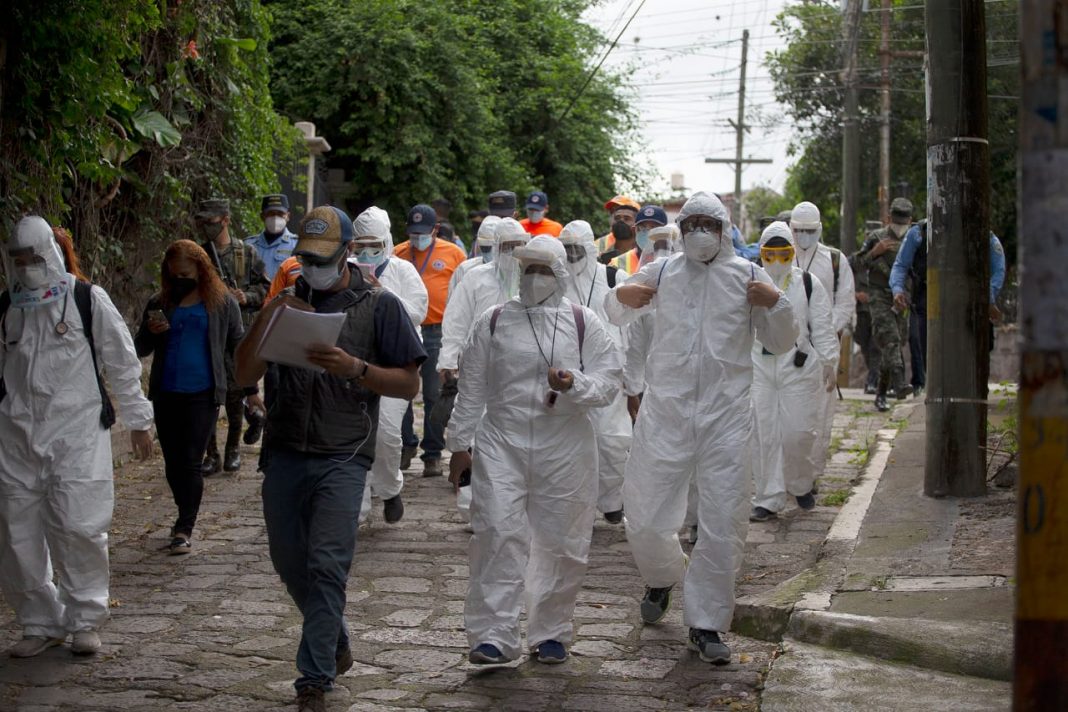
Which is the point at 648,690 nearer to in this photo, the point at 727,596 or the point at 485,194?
the point at 727,596

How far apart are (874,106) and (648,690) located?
1216 inches

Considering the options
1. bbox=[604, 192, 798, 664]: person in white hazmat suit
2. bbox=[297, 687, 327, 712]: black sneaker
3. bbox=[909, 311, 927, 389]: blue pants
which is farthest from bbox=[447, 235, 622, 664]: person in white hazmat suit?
bbox=[909, 311, 927, 389]: blue pants

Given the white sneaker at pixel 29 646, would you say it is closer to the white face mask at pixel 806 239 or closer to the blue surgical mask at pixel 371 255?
the blue surgical mask at pixel 371 255

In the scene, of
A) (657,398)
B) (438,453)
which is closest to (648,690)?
(657,398)

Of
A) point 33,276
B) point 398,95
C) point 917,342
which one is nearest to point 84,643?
point 33,276

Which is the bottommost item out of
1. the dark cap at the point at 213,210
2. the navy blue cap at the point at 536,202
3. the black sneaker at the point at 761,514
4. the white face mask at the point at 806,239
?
the black sneaker at the point at 761,514

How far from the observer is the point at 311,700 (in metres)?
5.72

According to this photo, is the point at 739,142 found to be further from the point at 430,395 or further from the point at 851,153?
the point at 430,395

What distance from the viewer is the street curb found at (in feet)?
20.6

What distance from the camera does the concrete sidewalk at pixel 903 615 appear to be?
609cm

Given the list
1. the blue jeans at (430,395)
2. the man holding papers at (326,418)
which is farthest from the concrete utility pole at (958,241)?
the man holding papers at (326,418)

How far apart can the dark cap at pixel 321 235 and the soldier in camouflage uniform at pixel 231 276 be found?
580 centimetres

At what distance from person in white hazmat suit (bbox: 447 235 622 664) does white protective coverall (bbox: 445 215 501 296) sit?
3.63m

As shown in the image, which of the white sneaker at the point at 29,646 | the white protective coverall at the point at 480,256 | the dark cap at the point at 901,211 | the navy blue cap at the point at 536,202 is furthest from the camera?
the dark cap at the point at 901,211
